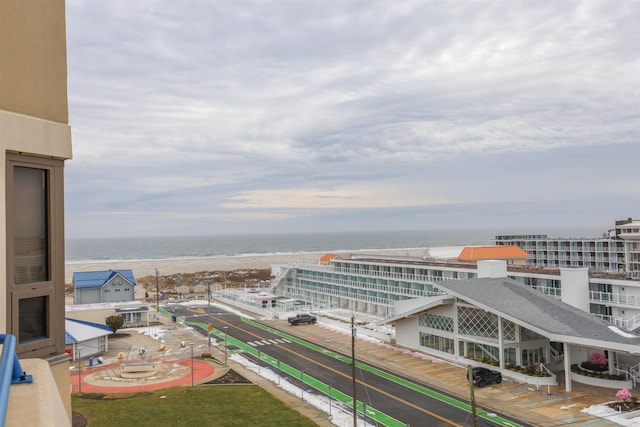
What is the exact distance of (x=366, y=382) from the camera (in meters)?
40.0

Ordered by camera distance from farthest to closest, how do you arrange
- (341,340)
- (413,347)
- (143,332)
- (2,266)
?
(143,332) < (341,340) < (413,347) < (2,266)

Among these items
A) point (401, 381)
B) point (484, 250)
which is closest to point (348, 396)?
point (401, 381)

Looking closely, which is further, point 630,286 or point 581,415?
point 630,286

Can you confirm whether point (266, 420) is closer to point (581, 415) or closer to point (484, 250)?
point (581, 415)


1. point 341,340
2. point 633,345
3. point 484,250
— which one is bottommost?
point 341,340

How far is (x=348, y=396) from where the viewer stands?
36719 millimetres

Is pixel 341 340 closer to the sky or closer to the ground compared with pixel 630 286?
closer to the ground

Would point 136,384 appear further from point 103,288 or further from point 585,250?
point 585,250

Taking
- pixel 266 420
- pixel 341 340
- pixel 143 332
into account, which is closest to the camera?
pixel 266 420

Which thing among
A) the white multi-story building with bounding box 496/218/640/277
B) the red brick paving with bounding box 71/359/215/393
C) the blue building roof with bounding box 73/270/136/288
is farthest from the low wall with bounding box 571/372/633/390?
the blue building roof with bounding box 73/270/136/288

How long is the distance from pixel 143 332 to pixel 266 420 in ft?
123

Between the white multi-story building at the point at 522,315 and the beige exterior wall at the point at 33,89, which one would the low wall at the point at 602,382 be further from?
the beige exterior wall at the point at 33,89

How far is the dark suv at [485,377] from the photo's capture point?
38391mm

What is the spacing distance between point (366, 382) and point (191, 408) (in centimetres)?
1363
